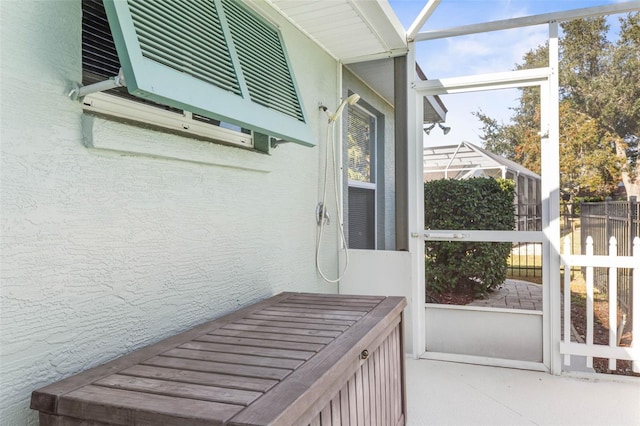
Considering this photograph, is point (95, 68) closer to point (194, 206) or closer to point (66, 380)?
point (194, 206)

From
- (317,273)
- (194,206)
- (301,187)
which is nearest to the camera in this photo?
(194,206)

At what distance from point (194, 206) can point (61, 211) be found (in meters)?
0.67

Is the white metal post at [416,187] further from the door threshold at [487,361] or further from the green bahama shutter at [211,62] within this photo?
the green bahama shutter at [211,62]

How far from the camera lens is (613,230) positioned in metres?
3.26

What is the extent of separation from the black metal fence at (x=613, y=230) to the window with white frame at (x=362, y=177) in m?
1.63

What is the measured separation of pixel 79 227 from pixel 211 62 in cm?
84

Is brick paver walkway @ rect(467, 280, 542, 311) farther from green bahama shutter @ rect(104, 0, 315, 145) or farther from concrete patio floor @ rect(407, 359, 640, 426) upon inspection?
green bahama shutter @ rect(104, 0, 315, 145)

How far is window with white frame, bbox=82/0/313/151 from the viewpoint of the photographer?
141 centimetres

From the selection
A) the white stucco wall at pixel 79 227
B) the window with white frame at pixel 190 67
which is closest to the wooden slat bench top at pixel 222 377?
the white stucco wall at pixel 79 227

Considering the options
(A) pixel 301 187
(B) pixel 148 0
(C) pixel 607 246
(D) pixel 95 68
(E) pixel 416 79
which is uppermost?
(E) pixel 416 79

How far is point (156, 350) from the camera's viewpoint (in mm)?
1551

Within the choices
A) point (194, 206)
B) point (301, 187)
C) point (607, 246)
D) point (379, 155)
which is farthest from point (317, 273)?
point (607, 246)

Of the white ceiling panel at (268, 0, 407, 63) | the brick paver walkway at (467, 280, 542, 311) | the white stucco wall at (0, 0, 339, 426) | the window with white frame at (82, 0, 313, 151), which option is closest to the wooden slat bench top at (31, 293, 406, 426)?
the white stucco wall at (0, 0, 339, 426)

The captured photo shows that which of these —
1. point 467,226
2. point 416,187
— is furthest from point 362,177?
point 467,226
